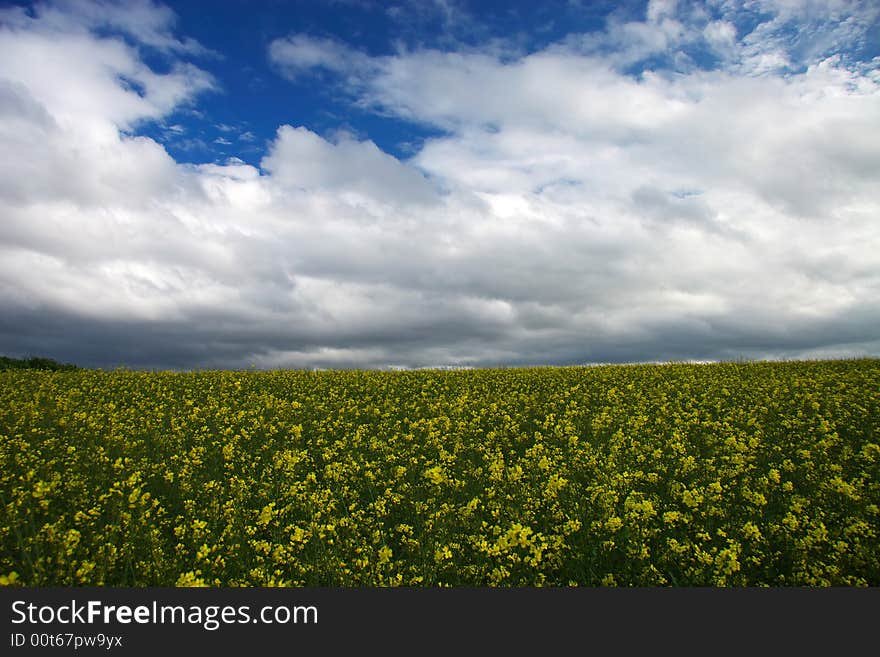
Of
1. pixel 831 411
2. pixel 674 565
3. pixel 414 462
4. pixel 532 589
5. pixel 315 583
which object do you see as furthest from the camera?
pixel 831 411

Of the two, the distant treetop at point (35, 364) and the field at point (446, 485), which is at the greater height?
the distant treetop at point (35, 364)

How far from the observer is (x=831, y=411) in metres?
17.5

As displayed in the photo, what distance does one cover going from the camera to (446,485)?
38.2 feet

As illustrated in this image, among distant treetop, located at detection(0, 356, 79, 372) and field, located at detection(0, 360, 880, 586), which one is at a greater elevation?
distant treetop, located at detection(0, 356, 79, 372)

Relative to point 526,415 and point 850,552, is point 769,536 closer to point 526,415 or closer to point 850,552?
point 850,552

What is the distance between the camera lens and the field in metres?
8.32

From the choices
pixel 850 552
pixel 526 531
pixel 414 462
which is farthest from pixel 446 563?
pixel 850 552

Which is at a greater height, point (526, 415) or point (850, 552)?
point (526, 415)

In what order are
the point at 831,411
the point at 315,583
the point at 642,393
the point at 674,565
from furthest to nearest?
the point at 642,393
the point at 831,411
the point at 674,565
the point at 315,583

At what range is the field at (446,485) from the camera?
8.32 m

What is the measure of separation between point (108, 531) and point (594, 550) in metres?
7.40

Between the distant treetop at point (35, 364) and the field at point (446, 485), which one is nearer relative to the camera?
the field at point (446, 485)

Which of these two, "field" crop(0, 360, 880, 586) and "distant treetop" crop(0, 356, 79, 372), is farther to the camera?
"distant treetop" crop(0, 356, 79, 372)

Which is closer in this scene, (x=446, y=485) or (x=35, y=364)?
(x=446, y=485)
